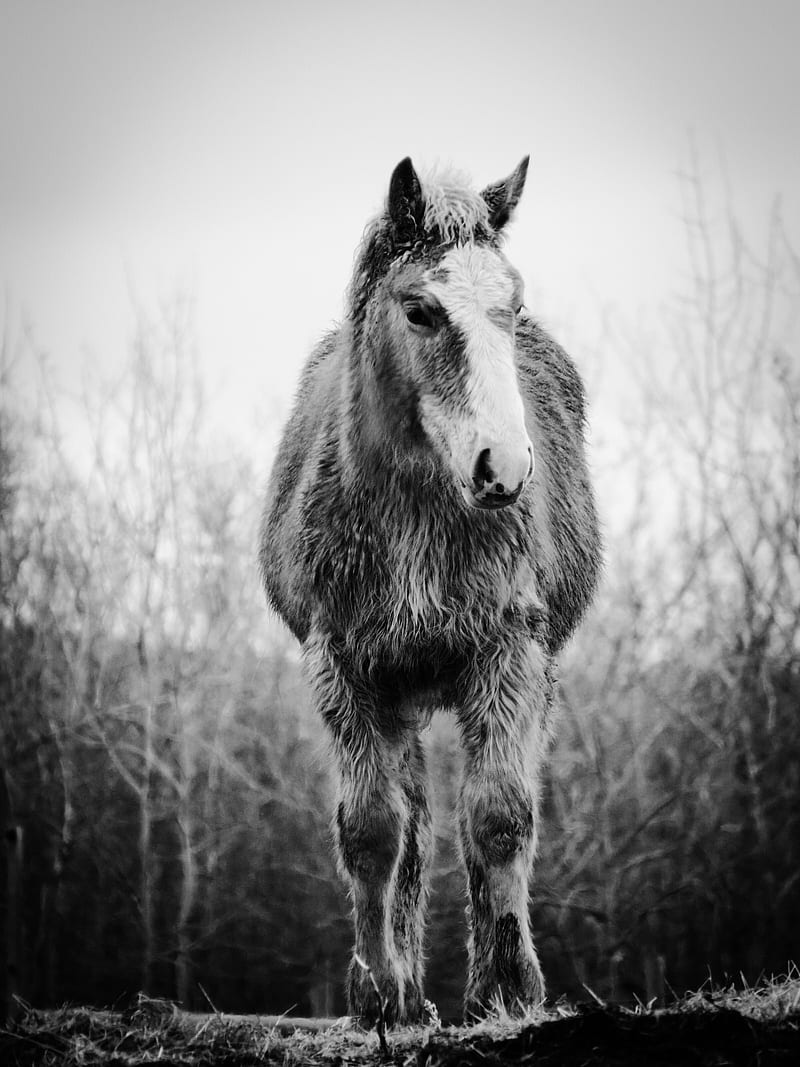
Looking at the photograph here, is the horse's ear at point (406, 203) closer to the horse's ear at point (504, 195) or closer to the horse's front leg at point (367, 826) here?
the horse's ear at point (504, 195)

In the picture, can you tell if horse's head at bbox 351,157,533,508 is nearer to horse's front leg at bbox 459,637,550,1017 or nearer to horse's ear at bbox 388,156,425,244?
horse's ear at bbox 388,156,425,244

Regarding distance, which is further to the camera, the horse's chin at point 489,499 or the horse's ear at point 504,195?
the horse's ear at point 504,195

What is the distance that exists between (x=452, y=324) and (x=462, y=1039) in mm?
2661

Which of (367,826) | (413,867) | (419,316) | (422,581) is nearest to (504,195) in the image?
(419,316)

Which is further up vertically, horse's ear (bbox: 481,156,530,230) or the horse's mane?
horse's ear (bbox: 481,156,530,230)

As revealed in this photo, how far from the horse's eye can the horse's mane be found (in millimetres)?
A: 267

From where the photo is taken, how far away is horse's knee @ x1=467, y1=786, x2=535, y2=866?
462 cm

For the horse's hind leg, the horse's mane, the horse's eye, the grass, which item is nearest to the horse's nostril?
the horse's eye

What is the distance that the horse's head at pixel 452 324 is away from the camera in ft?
13.3

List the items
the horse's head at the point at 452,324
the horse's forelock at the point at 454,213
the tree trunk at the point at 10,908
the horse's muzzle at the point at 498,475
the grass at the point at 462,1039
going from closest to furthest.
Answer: the grass at the point at 462,1039 → the horse's muzzle at the point at 498,475 → the horse's head at the point at 452,324 → the horse's forelock at the point at 454,213 → the tree trunk at the point at 10,908

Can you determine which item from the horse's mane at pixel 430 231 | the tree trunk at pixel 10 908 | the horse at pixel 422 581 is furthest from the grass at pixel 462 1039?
the tree trunk at pixel 10 908

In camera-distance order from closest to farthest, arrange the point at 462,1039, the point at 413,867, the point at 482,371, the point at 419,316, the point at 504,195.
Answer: the point at 462,1039
the point at 482,371
the point at 419,316
the point at 504,195
the point at 413,867

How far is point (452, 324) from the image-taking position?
4.33m

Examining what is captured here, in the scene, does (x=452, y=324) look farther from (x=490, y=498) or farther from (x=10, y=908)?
(x=10, y=908)
